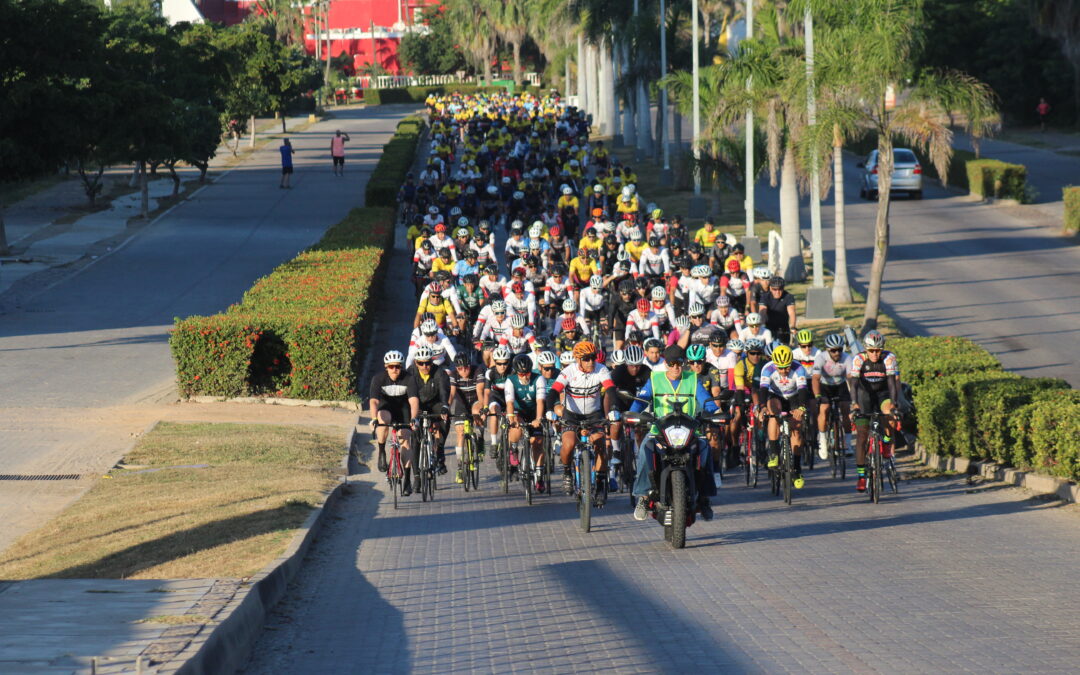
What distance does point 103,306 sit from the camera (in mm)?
31203

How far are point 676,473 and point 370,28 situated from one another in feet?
460

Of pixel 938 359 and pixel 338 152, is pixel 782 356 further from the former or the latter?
pixel 338 152

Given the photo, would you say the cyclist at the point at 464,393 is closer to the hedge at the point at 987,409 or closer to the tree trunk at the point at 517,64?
the hedge at the point at 987,409

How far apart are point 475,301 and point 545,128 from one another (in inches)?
1597

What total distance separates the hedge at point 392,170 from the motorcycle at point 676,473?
33.0m

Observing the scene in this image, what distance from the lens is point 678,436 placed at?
42.2 feet

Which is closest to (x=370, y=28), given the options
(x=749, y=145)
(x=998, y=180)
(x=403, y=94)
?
(x=403, y=94)

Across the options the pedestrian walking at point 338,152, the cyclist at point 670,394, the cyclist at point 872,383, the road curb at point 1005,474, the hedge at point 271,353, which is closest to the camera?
the cyclist at point 670,394

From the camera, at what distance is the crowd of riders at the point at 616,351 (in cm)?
1470

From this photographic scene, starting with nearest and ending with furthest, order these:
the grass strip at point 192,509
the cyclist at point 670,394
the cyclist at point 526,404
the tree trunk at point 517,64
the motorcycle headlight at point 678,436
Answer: the grass strip at point 192,509, the motorcycle headlight at point 678,436, the cyclist at point 670,394, the cyclist at point 526,404, the tree trunk at point 517,64

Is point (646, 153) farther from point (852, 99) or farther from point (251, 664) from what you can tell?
point (251, 664)

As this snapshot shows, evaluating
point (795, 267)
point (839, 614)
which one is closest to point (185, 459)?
point (839, 614)

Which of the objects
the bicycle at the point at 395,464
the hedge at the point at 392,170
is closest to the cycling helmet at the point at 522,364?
the bicycle at the point at 395,464

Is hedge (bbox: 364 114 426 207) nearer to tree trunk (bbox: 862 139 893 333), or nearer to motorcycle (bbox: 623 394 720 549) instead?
tree trunk (bbox: 862 139 893 333)
